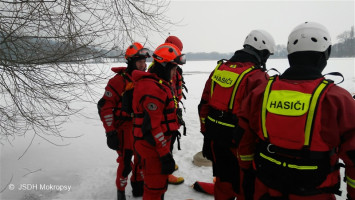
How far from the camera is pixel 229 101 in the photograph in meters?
2.72

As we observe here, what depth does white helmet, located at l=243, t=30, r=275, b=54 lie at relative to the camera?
291cm

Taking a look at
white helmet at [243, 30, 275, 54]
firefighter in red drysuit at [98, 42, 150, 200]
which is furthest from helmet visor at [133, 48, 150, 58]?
white helmet at [243, 30, 275, 54]

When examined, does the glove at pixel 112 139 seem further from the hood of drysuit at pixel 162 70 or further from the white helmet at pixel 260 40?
the white helmet at pixel 260 40

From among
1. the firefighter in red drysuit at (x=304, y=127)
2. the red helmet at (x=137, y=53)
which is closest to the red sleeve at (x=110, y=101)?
the red helmet at (x=137, y=53)

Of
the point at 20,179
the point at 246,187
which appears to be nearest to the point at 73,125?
the point at 20,179

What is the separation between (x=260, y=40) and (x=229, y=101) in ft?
3.06

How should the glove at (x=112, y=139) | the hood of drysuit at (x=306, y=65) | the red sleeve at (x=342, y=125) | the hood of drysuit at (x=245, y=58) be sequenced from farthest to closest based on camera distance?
1. the glove at (x=112, y=139)
2. the hood of drysuit at (x=245, y=58)
3. the hood of drysuit at (x=306, y=65)
4. the red sleeve at (x=342, y=125)

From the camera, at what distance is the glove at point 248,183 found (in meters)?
2.28

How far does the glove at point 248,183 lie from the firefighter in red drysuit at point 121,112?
1.58m

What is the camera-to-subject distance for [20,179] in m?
4.07

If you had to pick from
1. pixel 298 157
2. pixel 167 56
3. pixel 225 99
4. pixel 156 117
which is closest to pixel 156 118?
pixel 156 117

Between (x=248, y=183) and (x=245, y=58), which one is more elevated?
(x=245, y=58)

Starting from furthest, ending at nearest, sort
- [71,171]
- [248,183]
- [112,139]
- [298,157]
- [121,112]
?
[71,171] < [121,112] < [112,139] < [248,183] < [298,157]

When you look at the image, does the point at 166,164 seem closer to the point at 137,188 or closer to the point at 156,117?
the point at 156,117
